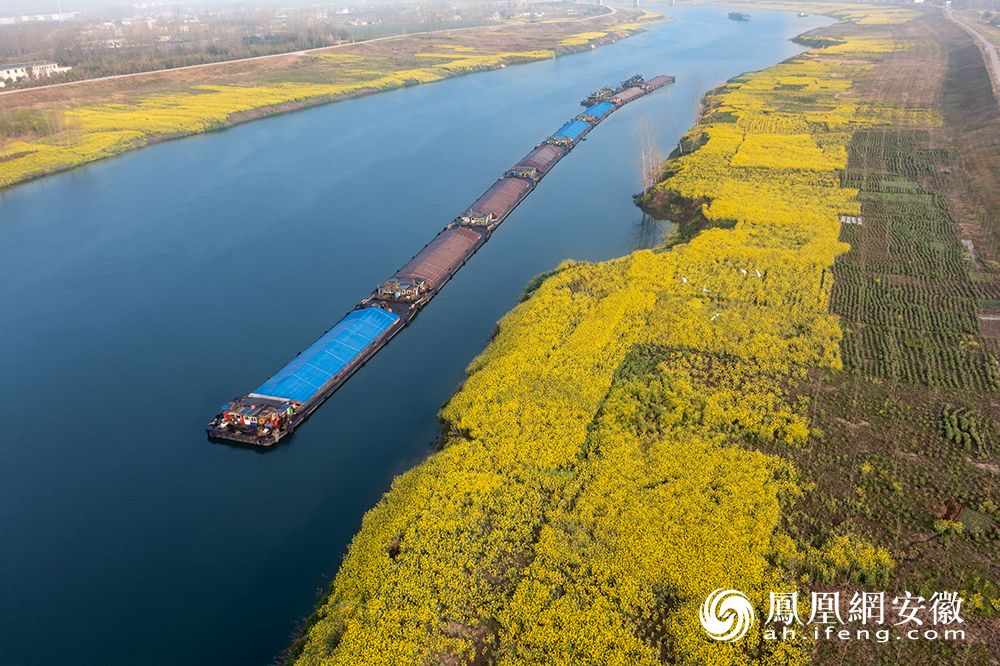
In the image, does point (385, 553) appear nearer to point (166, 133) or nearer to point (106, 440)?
point (106, 440)

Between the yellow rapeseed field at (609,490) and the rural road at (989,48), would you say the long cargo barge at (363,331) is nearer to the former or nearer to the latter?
the yellow rapeseed field at (609,490)

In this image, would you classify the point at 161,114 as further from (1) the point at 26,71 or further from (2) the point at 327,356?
(2) the point at 327,356

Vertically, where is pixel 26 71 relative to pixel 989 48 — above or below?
above

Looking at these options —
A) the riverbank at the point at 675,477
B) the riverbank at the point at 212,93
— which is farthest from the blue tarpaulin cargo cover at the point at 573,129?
the riverbank at the point at 212,93

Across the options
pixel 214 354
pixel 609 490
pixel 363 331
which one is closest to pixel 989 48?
pixel 363 331

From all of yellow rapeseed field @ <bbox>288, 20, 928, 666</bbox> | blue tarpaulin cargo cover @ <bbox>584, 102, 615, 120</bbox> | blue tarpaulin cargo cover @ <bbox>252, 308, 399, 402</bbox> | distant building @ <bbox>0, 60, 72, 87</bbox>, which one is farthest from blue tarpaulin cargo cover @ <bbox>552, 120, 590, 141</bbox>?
distant building @ <bbox>0, 60, 72, 87</bbox>

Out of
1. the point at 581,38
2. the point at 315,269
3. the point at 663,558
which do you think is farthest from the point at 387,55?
the point at 663,558
